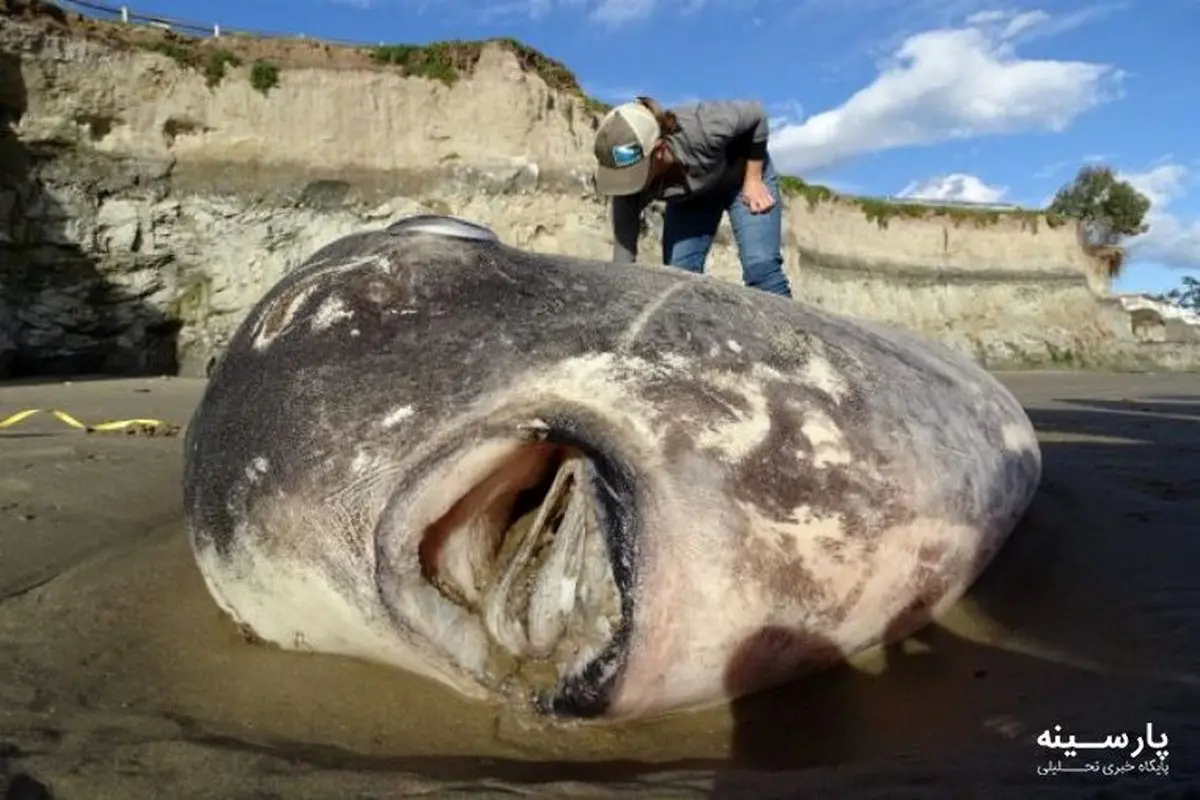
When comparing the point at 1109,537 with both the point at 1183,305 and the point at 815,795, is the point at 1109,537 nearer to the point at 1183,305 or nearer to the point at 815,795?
the point at 815,795

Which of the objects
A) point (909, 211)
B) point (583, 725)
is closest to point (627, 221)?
point (583, 725)

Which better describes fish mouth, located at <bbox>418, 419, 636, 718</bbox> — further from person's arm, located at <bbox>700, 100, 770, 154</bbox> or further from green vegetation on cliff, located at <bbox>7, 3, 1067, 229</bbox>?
green vegetation on cliff, located at <bbox>7, 3, 1067, 229</bbox>

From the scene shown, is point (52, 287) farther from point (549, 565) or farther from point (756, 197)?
point (549, 565)

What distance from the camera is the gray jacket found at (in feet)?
13.9

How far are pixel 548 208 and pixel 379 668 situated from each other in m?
13.3

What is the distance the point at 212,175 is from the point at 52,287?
2.43 metres

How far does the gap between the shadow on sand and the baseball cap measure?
9144 millimetres

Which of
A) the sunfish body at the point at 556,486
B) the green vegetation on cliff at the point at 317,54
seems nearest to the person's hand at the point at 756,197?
the sunfish body at the point at 556,486

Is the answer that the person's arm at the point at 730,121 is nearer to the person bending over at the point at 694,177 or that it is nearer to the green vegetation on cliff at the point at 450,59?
the person bending over at the point at 694,177

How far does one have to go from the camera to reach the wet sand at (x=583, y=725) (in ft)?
5.02

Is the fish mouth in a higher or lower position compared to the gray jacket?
lower

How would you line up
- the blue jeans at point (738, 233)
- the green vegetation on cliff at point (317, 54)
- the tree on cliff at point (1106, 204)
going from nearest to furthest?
the blue jeans at point (738, 233), the green vegetation on cliff at point (317, 54), the tree on cliff at point (1106, 204)

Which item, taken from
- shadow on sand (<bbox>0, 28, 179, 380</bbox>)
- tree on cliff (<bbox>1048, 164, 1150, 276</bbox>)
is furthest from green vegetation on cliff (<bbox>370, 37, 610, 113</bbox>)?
tree on cliff (<bbox>1048, 164, 1150, 276</bbox>)

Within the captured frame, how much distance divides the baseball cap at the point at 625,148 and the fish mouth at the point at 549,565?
2.23 meters
